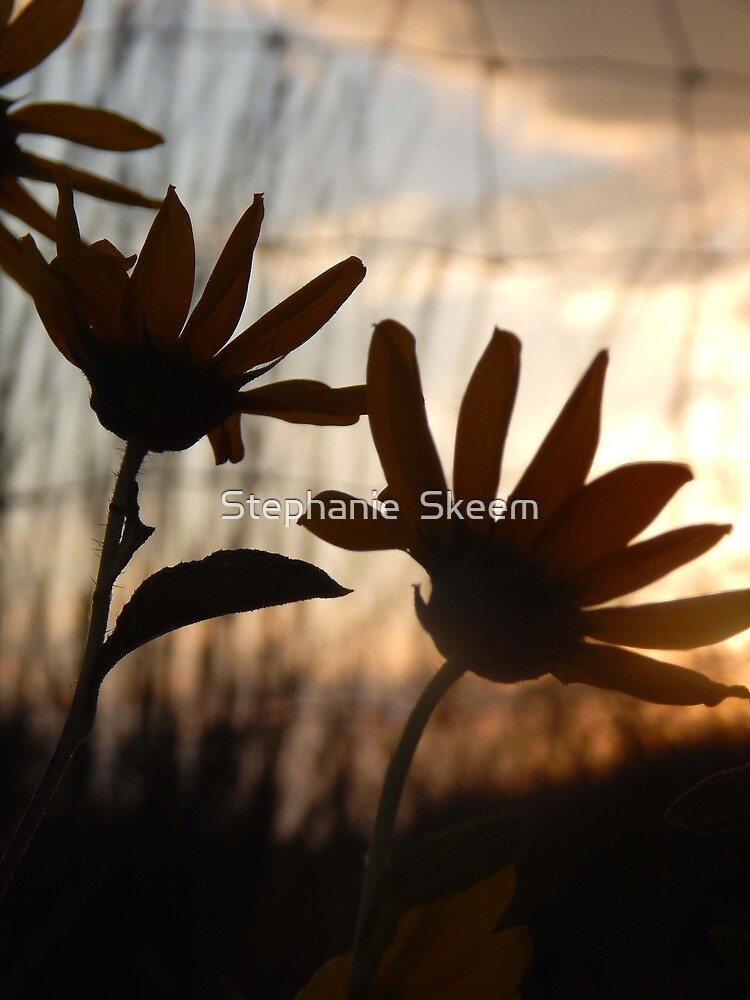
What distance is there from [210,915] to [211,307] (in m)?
1.05

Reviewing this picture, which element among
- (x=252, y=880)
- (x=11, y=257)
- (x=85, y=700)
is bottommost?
(x=252, y=880)

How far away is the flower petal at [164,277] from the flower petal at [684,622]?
11cm

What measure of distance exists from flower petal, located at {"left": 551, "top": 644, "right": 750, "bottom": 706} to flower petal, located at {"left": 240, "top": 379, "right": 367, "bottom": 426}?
77mm

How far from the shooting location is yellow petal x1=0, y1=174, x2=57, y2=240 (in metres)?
0.36

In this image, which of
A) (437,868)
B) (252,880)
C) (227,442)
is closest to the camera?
(437,868)

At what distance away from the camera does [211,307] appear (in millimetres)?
252

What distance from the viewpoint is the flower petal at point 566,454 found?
215mm

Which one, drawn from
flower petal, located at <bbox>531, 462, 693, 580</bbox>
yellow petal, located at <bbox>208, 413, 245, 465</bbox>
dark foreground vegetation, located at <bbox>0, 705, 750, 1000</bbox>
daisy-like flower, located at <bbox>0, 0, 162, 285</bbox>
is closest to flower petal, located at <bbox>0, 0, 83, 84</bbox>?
daisy-like flower, located at <bbox>0, 0, 162, 285</bbox>

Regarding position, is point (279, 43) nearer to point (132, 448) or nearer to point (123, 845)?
point (123, 845)

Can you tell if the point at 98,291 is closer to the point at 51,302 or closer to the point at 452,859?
the point at 51,302

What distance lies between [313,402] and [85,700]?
8 centimetres

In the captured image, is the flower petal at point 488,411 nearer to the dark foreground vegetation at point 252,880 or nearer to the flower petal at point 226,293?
the flower petal at point 226,293

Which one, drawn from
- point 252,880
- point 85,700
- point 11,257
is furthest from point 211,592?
point 252,880

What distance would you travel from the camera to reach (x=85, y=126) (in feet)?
1.19
